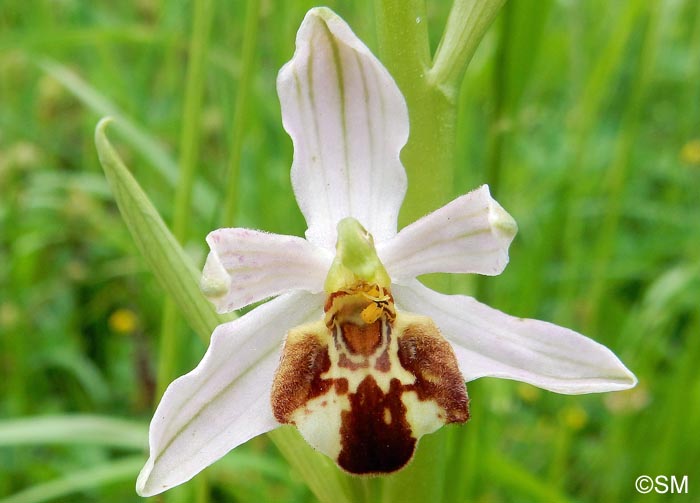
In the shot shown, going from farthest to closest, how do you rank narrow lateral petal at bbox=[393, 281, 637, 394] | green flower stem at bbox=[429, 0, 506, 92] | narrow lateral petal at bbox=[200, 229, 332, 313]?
green flower stem at bbox=[429, 0, 506, 92] < narrow lateral petal at bbox=[393, 281, 637, 394] < narrow lateral petal at bbox=[200, 229, 332, 313]

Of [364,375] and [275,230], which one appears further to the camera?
[275,230]

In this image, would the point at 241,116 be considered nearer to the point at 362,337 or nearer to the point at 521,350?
the point at 362,337

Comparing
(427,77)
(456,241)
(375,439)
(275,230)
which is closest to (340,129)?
(427,77)

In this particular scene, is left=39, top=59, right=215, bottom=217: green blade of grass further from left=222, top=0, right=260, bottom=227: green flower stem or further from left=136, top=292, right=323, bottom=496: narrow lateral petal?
left=136, top=292, right=323, bottom=496: narrow lateral petal

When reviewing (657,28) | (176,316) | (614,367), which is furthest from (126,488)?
(657,28)

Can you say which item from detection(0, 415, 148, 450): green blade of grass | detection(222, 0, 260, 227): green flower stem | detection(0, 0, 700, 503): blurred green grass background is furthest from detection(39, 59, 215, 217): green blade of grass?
detection(0, 415, 148, 450): green blade of grass
